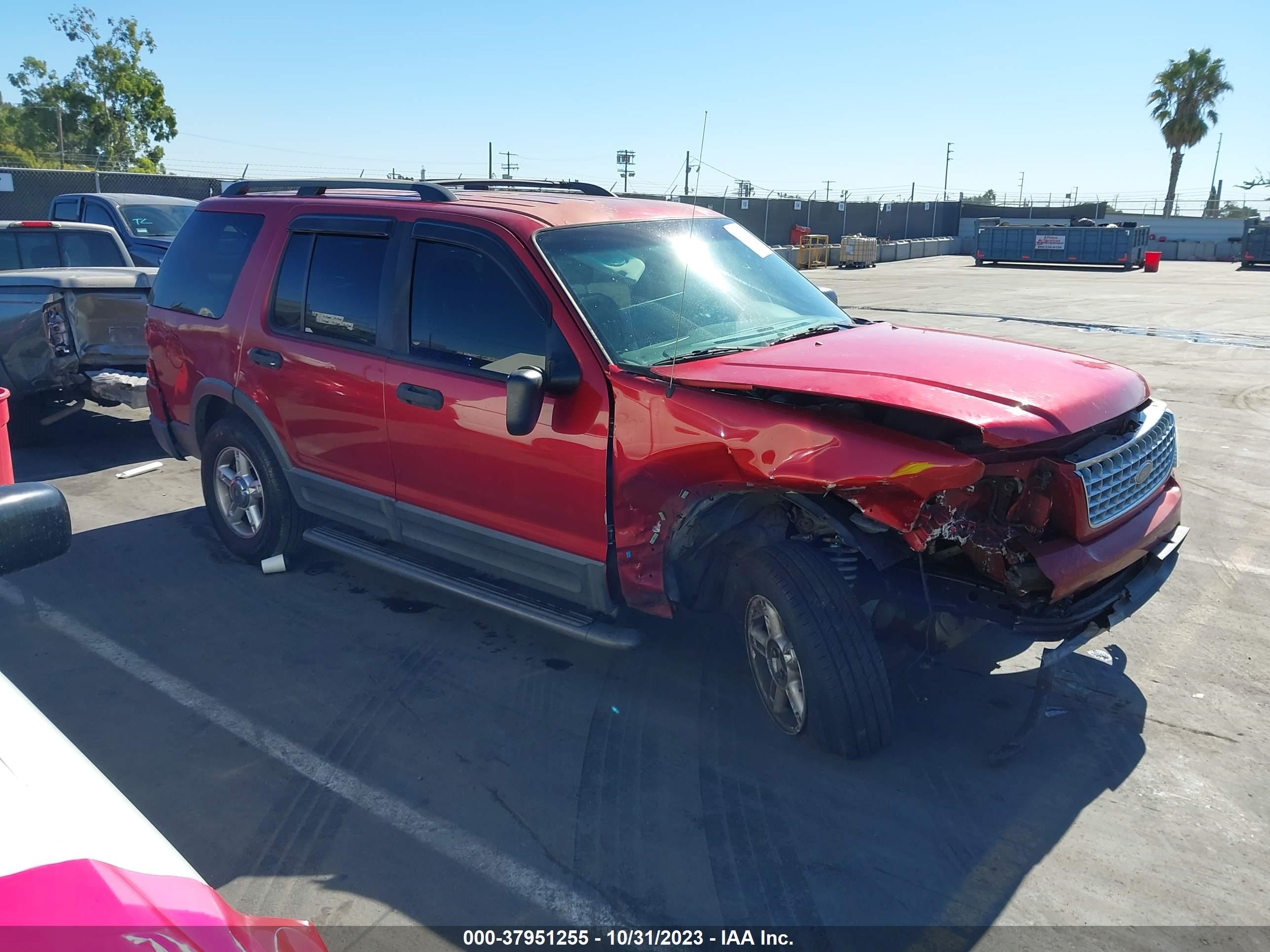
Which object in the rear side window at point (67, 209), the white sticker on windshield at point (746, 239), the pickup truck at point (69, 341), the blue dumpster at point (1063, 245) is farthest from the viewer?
the blue dumpster at point (1063, 245)

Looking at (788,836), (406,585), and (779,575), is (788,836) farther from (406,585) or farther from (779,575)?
(406,585)

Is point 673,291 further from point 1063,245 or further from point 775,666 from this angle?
point 1063,245

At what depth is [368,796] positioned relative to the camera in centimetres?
365

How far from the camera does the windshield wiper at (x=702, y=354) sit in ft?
13.2

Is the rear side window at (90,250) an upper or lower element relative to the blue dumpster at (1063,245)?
lower

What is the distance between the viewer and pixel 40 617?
207 inches

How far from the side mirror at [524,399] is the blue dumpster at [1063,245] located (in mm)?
41599

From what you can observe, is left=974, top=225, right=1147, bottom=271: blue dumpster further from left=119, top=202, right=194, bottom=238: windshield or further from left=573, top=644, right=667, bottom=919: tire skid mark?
left=573, top=644, right=667, bottom=919: tire skid mark

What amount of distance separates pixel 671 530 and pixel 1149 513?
6.29ft

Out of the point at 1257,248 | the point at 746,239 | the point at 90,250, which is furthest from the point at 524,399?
the point at 1257,248

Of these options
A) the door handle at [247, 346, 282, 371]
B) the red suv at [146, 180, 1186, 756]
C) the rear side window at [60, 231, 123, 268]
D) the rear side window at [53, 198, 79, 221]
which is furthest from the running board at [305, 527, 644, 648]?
the rear side window at [53, 198, 79, 221]

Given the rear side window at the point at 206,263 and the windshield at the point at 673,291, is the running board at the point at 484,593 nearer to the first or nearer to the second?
the windshield at the point at 673,291

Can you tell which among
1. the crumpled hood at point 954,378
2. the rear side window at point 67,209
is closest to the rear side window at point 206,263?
→ the crumpled hood at point 954,378

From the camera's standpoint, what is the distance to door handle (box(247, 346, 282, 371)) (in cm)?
539
